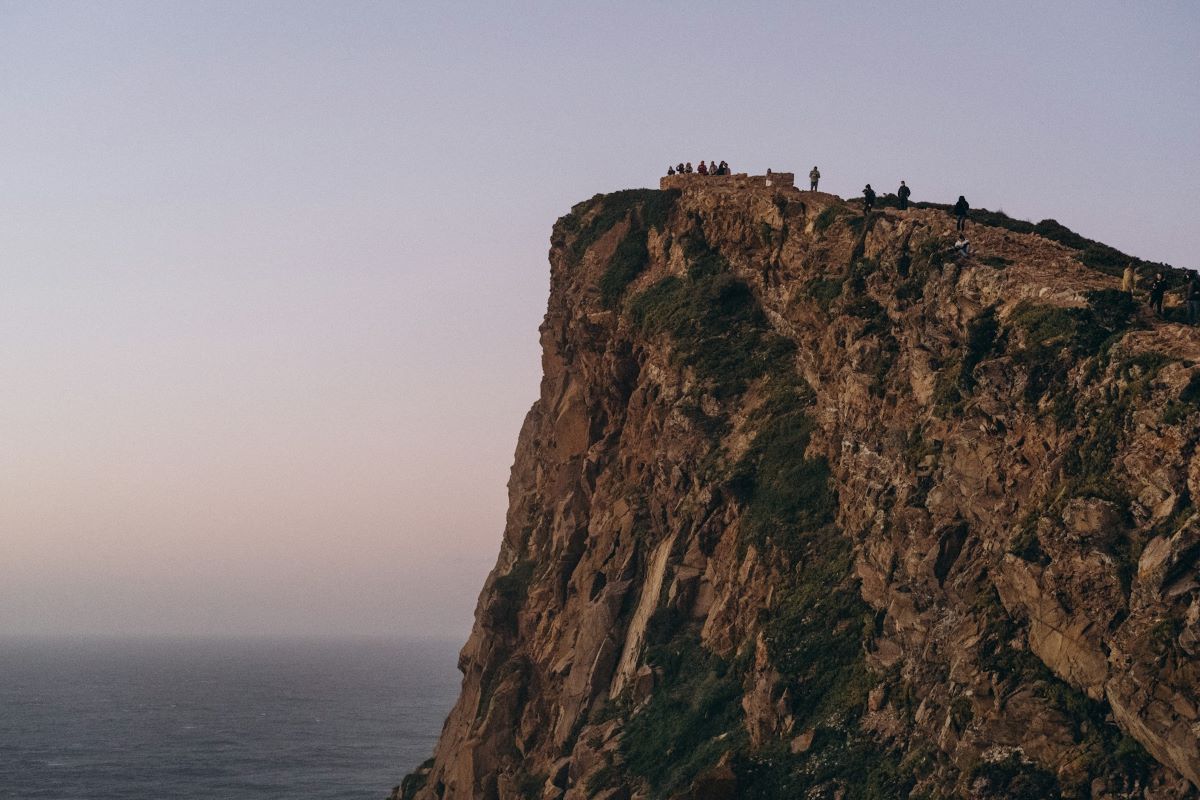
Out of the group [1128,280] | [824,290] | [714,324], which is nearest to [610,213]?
[714,324]

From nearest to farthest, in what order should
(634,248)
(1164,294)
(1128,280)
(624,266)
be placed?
(1164,294), (1128,280), (624,266), (634,248)

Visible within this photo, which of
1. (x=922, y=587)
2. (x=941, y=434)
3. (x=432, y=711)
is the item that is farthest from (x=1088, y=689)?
(x=432, y=711)

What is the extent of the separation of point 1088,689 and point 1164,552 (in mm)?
4001

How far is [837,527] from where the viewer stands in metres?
47.8

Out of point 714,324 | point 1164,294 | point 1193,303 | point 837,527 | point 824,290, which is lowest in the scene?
point 837,527

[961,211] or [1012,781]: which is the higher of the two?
[961,211]

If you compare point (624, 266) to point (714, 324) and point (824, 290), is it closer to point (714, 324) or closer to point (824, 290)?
point (714, 324)

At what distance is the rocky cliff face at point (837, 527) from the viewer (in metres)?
34.0

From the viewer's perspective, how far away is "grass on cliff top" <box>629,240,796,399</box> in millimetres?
55219

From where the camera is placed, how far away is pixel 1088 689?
33781mm

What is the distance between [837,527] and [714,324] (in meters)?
12.6

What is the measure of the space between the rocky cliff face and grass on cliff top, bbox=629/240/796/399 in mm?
130

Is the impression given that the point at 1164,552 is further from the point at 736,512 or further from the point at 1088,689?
the point at 736,512

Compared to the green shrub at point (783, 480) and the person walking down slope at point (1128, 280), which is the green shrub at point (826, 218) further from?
the person walking down slope at point (1128, 280)
